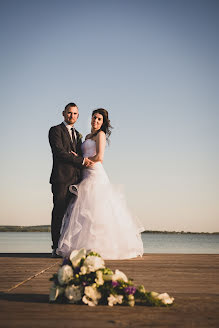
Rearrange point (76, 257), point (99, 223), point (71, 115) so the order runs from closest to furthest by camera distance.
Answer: point (76, 257) → point (99, 223) → point (71, 115)

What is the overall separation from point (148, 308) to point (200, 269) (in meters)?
2.37

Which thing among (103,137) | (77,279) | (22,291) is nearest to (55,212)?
(103,137)

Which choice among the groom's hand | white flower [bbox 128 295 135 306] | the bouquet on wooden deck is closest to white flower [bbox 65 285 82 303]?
the bouquet on wooden deck

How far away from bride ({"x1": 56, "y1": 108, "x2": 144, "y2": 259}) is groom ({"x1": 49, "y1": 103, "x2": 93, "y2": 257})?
0.12 meters

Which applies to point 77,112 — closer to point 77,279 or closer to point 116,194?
point 116,194

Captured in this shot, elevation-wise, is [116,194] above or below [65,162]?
below

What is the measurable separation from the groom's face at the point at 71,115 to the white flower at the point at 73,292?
3861mm

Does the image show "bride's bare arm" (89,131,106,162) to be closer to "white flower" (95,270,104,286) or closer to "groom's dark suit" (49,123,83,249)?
"groom's dark suit" (49,123,83,249)

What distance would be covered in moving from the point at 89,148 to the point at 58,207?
997 millimetres

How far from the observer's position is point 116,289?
2.32 metres

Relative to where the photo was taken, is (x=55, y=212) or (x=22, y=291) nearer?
(x=22, y=291)

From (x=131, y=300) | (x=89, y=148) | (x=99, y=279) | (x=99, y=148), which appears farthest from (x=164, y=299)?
(x=89, y=148)

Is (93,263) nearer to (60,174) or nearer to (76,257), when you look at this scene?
(76,257)

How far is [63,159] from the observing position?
5.78 meters
